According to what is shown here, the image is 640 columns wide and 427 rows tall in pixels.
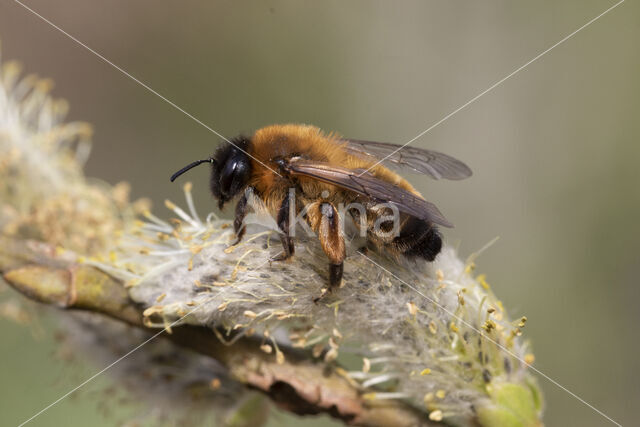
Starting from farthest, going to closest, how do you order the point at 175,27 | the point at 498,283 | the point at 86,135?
the point at 175,27 → the point at 498,283 → the point at 86,135

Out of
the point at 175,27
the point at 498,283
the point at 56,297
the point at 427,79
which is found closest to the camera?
the point at 56,297

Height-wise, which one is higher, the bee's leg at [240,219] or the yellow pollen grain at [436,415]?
the bee's leg at [240,219]

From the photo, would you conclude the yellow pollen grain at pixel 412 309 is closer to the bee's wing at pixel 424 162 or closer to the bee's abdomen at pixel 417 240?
the bee's abdomen at pixel 417 240

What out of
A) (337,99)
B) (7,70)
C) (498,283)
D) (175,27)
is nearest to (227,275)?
(7,70)

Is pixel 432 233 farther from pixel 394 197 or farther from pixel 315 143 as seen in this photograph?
pixel 315 143

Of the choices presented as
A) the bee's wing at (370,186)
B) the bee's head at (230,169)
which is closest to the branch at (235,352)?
the bee's head at (230,169)

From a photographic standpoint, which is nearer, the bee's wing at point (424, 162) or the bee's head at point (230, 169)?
the bee's head at point (230, 169)

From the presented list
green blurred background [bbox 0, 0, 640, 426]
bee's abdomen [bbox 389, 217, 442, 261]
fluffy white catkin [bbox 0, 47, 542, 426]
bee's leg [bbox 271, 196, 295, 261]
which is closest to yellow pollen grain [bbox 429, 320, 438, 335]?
fluffy white catkin [bbox 0, 47, 542, 426]
